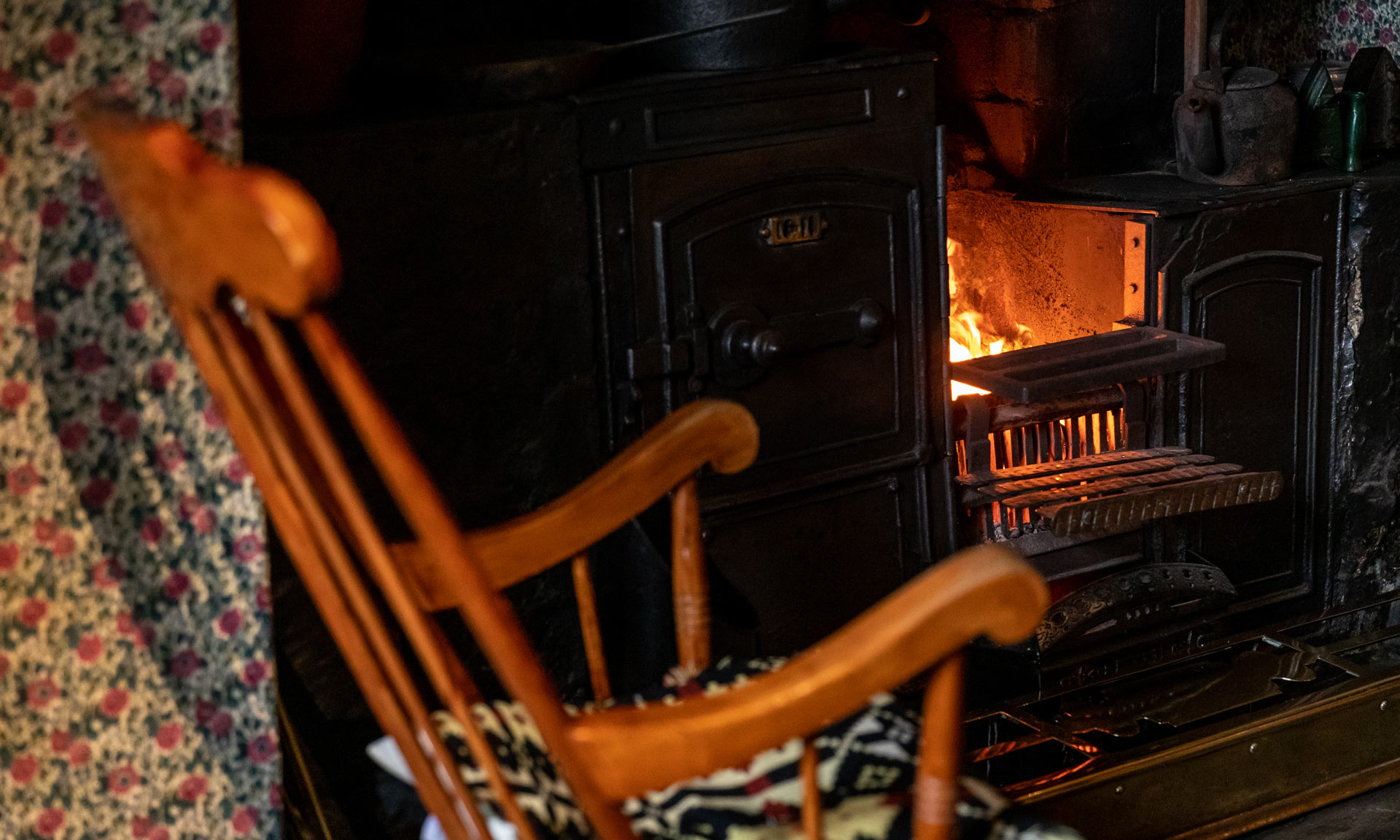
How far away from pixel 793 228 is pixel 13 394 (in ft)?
3.92

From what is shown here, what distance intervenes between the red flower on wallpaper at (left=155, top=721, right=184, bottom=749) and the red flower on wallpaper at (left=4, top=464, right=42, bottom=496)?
0.81ft

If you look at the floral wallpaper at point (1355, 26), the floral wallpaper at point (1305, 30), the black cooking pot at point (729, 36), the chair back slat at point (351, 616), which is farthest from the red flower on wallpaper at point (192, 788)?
the floral wallpaper at point (1355, 26)

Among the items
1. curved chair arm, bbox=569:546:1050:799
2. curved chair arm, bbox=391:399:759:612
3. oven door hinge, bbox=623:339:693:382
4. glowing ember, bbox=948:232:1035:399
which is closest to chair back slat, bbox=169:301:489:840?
curved chair arm, bbox=569:546:1050:799

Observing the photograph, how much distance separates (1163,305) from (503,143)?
1.27 meters

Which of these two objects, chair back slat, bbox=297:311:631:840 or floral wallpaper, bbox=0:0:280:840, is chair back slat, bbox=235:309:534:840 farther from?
floral wallpaper, bbox=0:0:280:840

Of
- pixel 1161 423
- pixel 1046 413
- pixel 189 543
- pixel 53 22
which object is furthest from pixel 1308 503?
pixel 53 22

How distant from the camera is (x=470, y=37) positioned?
7.64 feet

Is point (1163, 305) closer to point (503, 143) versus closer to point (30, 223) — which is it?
point (503, 143)

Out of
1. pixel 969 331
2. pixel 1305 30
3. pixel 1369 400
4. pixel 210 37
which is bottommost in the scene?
pixel 1369 400

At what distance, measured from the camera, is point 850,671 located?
0.88m

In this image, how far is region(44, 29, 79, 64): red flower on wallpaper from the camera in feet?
3.67

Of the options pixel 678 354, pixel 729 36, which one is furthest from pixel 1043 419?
pixel 729 36

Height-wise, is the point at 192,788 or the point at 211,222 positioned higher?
the point at 211,222

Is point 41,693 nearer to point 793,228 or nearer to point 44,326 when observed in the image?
point 44,326
